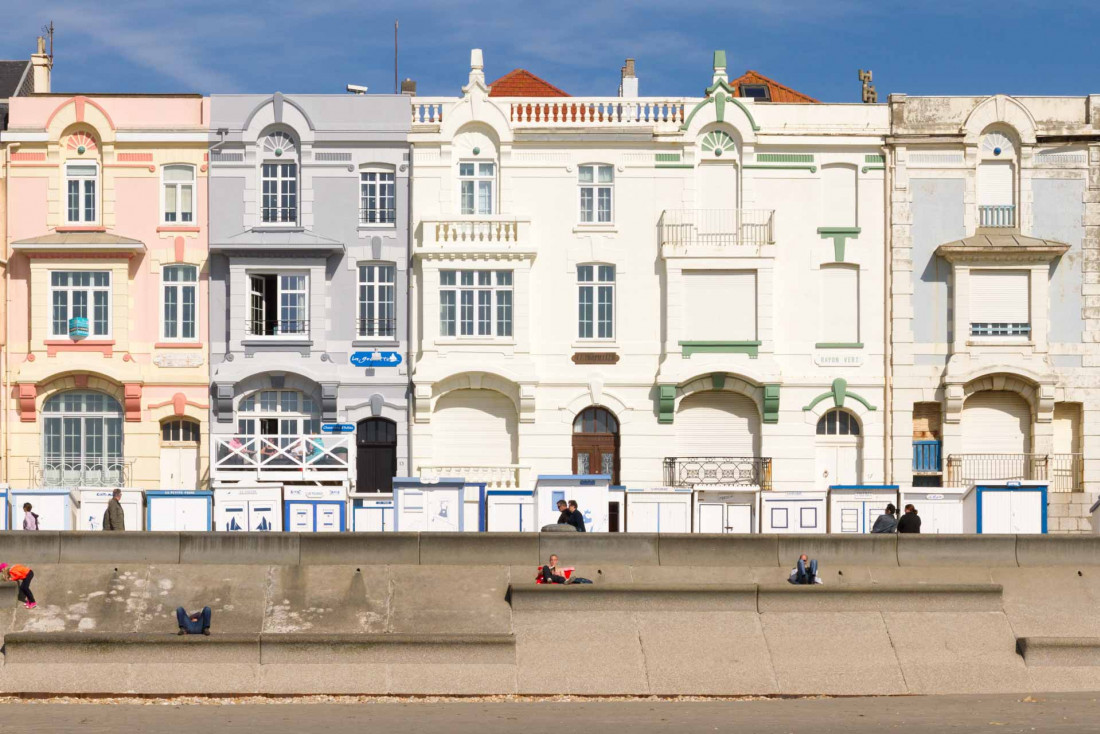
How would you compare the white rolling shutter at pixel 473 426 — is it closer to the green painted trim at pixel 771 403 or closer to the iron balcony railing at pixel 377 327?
the iron balcony railing at pixel 377 327

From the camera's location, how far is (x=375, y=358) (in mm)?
40000

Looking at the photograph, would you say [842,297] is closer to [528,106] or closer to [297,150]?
[528,106]

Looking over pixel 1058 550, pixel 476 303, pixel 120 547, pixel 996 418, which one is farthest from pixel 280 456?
pixel 1058 550

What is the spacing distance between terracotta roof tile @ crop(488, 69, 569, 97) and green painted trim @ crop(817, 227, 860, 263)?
11038 mm

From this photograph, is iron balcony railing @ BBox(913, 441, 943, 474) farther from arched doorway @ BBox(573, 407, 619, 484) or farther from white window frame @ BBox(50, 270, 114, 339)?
white window frame @ BBox(50, 270, 114, 339)

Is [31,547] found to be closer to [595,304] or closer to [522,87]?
[595,304]

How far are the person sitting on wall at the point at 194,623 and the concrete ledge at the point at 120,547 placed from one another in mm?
3152

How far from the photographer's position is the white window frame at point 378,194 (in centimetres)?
4050

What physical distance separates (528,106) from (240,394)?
10.6 metres

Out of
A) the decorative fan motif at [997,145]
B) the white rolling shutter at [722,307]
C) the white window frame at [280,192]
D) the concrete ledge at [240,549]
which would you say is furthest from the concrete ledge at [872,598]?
the white window frame at [280,192]

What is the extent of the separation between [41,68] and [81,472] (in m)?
12.2

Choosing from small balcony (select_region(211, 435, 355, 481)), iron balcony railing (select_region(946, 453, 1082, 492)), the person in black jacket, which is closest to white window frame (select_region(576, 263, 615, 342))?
small balcony (select_region(211, 435, 355, 481))

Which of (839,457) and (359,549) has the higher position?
(839,457)

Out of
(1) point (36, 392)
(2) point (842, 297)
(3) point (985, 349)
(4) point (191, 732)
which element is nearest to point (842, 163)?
(2) point (842, 297)
